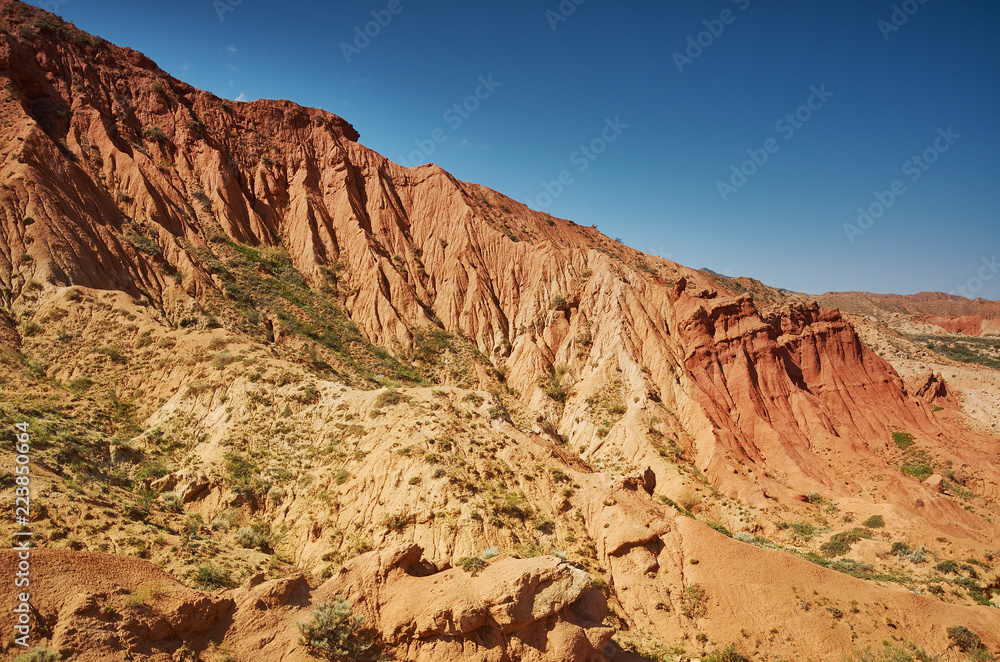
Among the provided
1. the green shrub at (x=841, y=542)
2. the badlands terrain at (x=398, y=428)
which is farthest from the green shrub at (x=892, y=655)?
the green shrub at (x=841, y=542)

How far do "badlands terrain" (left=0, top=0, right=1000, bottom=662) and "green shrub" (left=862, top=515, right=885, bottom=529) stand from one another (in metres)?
0.44

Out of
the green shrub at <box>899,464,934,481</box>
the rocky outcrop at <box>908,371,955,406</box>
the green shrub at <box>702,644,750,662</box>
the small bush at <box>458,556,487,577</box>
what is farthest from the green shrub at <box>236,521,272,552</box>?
the rocky outcrop at <box>908,371,955,406</box>

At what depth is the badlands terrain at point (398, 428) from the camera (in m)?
11.8

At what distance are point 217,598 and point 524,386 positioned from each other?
104 feet

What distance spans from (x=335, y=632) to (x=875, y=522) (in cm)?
2890

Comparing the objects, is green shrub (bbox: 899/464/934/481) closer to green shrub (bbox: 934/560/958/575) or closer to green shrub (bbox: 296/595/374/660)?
green shrub (bbox: 934/560/958/575)

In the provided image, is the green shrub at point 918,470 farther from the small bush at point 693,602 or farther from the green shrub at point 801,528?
the small bush at point 693,602

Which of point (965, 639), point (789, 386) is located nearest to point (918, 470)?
point (789, 386)

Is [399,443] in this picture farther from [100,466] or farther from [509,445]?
[100,466]

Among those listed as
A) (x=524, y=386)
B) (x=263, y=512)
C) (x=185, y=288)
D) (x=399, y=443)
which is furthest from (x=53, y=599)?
(x=524, y=386)

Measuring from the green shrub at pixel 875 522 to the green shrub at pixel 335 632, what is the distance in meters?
27.8

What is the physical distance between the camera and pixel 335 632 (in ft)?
34.6

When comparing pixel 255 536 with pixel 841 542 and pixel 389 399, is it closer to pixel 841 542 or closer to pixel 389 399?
pixel 389 399

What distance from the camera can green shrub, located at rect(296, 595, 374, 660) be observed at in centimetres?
1027
